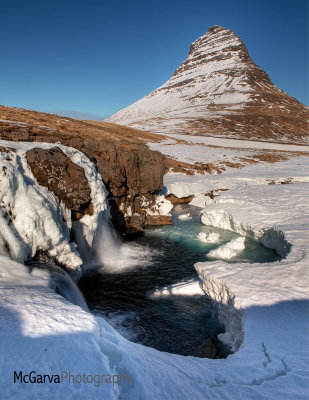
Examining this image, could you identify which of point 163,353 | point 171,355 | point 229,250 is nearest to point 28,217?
point 163,353

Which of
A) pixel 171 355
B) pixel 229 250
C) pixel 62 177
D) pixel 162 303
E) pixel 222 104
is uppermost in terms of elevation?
pixel 222 104

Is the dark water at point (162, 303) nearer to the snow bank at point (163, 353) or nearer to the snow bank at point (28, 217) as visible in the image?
the snow bank at point (163, 353)

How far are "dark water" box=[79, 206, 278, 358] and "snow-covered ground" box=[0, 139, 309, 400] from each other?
73 centimetres

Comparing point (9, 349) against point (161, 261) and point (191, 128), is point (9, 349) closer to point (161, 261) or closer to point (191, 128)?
point (161, 261)

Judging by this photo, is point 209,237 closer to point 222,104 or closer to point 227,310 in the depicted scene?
point 227,310

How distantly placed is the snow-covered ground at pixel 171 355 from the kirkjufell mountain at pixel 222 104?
75366 millimetres

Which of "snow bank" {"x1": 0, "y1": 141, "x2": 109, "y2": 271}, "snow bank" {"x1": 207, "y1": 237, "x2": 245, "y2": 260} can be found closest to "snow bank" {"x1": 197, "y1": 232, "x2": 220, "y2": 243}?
"snow bank" {"x1": 207, "y1": 237, "x2": 245, "y2": 260}

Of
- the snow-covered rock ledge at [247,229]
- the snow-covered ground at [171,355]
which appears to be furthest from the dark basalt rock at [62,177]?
the snow-covered rock ledge at [247,229]

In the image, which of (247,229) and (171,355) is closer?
(171,355)

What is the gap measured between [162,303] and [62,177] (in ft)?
22.3

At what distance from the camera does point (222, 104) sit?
11981 cm

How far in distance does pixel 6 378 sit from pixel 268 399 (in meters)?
3.82

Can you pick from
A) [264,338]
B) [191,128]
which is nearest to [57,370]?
[264,338]

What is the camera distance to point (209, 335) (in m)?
8.30
